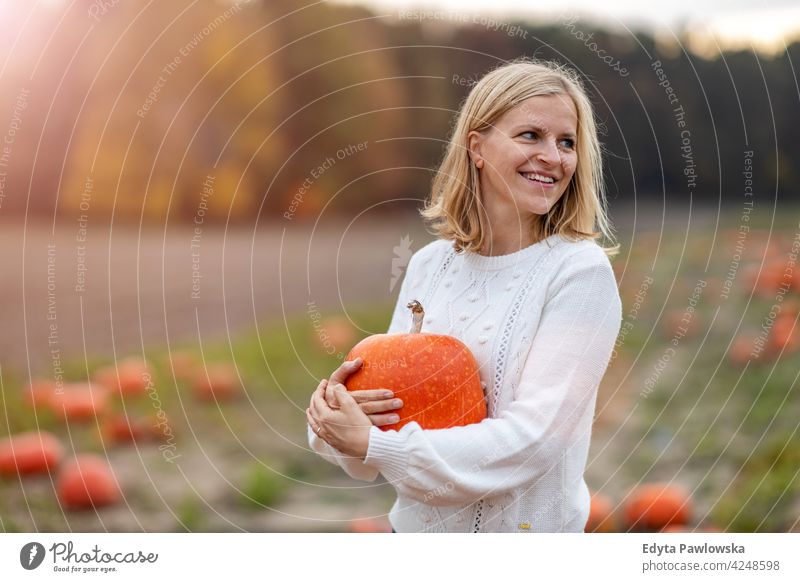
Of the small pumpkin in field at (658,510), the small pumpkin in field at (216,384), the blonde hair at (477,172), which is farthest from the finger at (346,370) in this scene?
the small pumpkin in field at (216,384)

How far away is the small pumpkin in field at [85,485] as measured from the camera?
3637mm

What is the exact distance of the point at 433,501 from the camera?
5.83 feet

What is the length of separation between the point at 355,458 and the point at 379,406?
0.17m

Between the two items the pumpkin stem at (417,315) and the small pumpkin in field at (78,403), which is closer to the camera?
the pumpkin stem at (417,315)

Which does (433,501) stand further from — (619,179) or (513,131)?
(619,179)

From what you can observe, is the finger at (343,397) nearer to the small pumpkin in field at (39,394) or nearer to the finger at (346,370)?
the finger at (346,370)

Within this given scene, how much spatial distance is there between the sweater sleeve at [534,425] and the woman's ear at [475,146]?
355mm

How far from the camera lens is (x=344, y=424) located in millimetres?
1746

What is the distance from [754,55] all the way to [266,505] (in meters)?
3.10

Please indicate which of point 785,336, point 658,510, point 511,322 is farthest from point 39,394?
point 785,336

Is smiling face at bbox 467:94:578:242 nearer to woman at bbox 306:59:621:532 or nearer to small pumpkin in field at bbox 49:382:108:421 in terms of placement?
woman at bbox 306:59:621:532

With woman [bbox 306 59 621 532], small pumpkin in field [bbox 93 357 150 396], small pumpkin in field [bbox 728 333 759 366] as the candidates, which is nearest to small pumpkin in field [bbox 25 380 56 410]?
small pumpkin in field [bbox 93 357 150 396]

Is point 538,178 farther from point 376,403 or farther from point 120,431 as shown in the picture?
point 120,431

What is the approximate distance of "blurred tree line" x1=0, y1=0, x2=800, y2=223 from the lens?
15.3 feet
